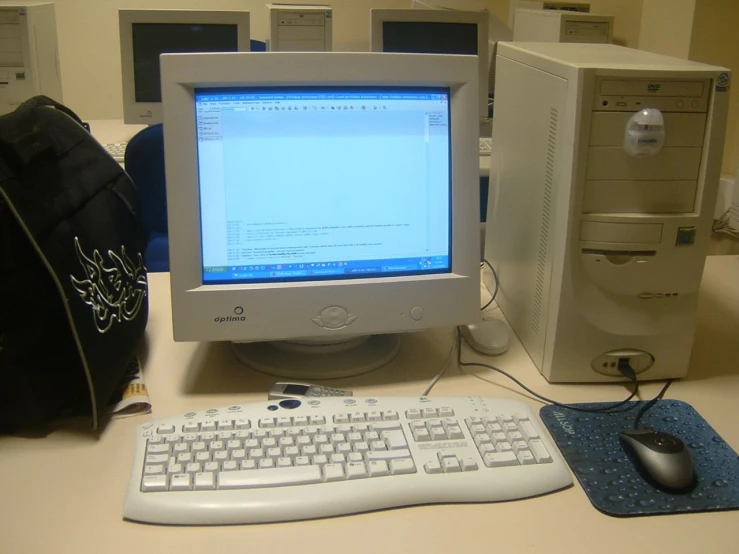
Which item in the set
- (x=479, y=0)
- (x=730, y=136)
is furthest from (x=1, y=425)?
(x=479, y=0)

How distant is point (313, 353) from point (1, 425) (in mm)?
401

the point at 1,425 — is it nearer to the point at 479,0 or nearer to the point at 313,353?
the point at 313,353

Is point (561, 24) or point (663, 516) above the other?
point (561, 24)

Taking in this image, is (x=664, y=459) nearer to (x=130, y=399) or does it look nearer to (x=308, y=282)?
(x=308, y=282)

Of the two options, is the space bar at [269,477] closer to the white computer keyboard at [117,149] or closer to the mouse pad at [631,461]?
the mouse pad at [631,461]

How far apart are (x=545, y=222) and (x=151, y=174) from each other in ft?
4.42

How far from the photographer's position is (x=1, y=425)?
821 mm

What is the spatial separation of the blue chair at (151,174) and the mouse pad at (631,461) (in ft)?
4.39

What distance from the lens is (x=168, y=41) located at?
→ 260 centimetres

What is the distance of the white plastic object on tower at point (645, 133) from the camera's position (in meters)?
0.84

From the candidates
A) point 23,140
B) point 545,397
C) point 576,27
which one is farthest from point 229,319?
point 576,27

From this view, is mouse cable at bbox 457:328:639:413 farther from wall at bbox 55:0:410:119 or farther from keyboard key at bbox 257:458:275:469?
wall at bbox 55:0:410:119

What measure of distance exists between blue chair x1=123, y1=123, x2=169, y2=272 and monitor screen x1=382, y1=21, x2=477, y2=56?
993 mm

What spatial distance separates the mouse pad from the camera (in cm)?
74
